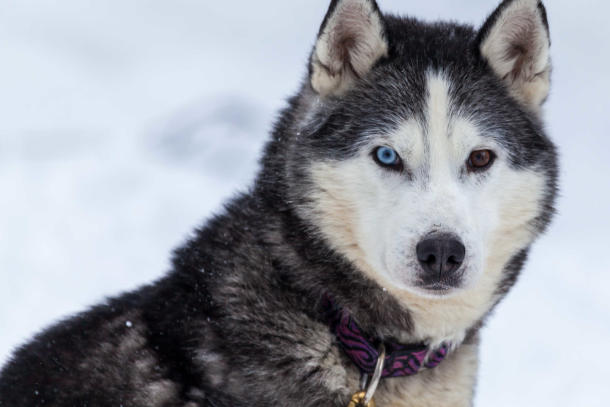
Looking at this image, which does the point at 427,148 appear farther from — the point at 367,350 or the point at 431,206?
the point at 367,350

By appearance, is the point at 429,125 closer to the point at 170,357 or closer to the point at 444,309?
the point at 444,309

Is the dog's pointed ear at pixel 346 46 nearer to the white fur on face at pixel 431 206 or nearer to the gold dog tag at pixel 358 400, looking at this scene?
the white fur on face at pixel 431 206

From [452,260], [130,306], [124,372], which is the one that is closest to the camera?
[452,260]

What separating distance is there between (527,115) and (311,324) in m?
1.43

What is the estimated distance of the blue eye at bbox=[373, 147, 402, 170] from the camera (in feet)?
10.2

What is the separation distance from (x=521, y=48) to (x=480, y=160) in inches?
26.7

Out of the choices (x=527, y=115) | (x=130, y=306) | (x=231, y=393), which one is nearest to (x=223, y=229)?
(x=130, y=306)

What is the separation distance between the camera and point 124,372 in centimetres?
303

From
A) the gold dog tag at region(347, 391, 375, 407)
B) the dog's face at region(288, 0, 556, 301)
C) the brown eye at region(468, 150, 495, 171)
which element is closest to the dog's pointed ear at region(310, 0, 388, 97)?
the dog's face at region(288, 0, 556, 301)

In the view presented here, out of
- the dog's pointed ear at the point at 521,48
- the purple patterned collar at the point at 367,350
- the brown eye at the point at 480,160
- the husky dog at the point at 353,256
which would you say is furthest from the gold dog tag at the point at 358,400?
the dog's pointed ear at the point at 521,48

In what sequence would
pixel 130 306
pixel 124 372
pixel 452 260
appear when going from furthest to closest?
pixel 130 306 → pixel 124 372 → pixel 452 260

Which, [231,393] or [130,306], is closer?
[231,393]

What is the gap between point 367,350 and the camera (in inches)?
118

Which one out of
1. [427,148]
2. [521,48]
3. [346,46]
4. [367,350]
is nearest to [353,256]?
[367,350]
